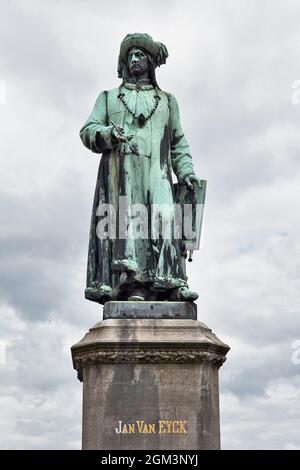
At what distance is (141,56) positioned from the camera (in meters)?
17.7

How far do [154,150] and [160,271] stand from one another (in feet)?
8.41

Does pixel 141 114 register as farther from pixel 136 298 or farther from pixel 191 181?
pixel 136 298

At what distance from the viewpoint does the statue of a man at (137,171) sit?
1596 centimetres

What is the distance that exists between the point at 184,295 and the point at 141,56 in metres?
5.17

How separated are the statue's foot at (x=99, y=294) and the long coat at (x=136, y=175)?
13cm

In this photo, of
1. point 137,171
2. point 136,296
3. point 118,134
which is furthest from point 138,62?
point 136,296

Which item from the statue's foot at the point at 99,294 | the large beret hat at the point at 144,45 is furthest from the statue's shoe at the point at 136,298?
the large beret hat at the point at 144,45

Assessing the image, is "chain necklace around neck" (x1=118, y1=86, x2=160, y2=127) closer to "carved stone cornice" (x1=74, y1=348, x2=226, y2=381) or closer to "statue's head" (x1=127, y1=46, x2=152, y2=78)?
"statue's head" (x1=127, y1=46, x2=152, y2=78)

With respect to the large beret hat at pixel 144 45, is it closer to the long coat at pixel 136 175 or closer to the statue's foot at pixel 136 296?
the long coat at pixel 136 175

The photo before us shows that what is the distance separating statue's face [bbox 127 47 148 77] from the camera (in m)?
17.6

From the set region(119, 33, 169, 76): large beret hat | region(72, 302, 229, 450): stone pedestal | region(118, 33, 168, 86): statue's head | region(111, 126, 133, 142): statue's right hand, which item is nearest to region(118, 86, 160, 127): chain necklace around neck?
region(111, 126, 133, 142): statue's right hand
